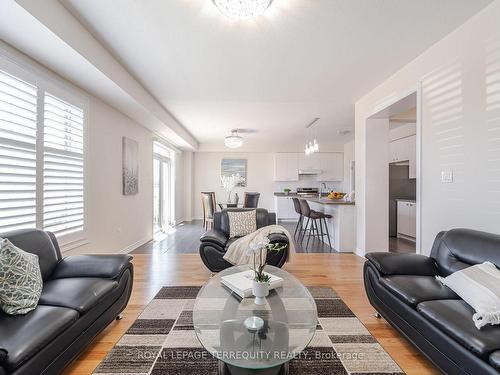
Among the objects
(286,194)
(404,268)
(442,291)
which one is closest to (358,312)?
(404,268)

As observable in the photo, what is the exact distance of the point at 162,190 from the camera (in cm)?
659

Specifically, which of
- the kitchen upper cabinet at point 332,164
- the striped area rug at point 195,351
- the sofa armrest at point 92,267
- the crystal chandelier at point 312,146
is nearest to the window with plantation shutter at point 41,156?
the sofa armrest at point 92,267

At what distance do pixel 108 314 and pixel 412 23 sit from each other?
3.69 m

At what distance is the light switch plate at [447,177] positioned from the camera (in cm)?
243

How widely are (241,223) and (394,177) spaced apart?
4202mm

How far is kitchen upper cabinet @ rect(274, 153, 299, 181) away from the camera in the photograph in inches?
332

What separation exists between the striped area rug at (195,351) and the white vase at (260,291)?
0.47 meters

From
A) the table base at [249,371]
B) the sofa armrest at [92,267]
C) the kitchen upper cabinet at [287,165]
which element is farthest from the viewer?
the kitchen upper cabinet at [287,165]

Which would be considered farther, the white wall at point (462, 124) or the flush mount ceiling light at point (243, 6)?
the white wall at point (462, 124)

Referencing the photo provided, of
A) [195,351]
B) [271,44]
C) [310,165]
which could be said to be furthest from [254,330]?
[310,165]

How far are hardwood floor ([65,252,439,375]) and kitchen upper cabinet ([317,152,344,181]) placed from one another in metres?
4.74

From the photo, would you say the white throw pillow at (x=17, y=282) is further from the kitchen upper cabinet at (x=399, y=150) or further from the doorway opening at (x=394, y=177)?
the kitchen upper cabinet at (x=399, y=150)

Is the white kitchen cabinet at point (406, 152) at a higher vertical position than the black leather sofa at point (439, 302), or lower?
higher

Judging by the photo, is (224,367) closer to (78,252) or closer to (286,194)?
(78,252)
